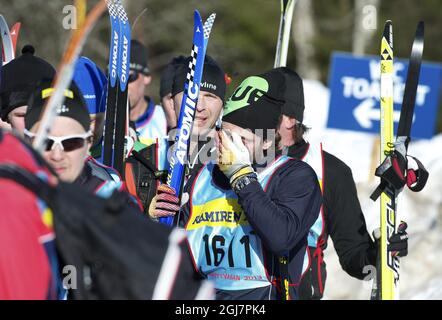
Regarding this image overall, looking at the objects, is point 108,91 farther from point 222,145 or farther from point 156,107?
point 156,107

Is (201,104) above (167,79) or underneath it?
underneath

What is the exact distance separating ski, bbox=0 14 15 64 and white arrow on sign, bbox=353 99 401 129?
6.00 m

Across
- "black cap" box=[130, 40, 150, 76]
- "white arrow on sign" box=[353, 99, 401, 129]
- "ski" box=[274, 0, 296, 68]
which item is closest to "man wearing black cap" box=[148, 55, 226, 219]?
"ski" box=[274, 0, 296, 68]

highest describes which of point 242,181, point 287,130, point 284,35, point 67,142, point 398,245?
point 284,35

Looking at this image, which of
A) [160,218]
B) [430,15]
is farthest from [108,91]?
[430,15]

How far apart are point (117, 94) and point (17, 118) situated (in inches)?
31.9

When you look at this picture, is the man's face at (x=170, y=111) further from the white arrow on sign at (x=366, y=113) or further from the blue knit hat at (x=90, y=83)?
the white arrow on sign at (x=366, y=113)

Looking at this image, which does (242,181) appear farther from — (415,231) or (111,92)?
(415,231)

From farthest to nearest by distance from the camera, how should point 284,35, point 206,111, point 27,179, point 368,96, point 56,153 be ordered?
point 368,96
point 284,35
point 206,111
point 56,153
point 27,179

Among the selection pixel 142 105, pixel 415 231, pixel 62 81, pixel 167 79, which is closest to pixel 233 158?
pixel 62 81

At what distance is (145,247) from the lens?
2.74 meters

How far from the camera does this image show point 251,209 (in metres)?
3.77

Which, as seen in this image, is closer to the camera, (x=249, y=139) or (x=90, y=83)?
(x=249, y=139)

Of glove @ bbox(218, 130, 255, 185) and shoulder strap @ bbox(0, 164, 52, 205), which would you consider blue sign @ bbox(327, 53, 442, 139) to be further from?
shoulder strap @ bbox(0, 164, 52, 205)
